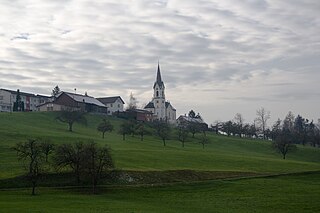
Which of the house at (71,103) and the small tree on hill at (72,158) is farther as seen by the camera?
the house at (71,103)

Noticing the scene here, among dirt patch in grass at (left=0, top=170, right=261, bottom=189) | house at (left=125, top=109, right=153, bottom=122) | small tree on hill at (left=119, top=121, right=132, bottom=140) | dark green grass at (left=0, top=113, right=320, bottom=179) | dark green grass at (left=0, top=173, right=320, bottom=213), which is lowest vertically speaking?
dark green grass at (left=0, top=173, right=320, bottom=213)

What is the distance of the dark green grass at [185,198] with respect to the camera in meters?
42.2

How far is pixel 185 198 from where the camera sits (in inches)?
2046

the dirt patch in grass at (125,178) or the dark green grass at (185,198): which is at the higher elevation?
the dirt patch in grass at (125,178)

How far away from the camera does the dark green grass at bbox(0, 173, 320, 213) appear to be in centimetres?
4221

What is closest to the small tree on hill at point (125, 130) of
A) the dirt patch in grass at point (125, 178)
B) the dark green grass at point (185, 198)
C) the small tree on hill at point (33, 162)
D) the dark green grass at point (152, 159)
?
the dark green grass at point (152, 159)

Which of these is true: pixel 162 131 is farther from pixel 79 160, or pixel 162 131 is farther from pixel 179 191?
pixel 179 191

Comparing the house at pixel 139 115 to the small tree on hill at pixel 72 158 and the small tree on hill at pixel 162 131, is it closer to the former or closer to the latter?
the small tree on hill at pixel 162 131

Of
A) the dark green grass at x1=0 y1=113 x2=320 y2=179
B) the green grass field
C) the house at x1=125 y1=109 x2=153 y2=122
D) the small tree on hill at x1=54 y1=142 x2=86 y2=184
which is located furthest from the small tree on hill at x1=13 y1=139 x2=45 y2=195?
the house at x1=125 y1=109 x2=153 y2=122

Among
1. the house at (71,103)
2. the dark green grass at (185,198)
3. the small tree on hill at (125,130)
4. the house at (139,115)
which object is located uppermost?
the house at (71,103)

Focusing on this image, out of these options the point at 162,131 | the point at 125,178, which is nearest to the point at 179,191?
the point at 125,178

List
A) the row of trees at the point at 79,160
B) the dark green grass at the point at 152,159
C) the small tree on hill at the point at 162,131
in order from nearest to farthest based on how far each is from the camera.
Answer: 1. the row of trees at the point at 79,160
2. the dark green grass at the point at 152,159
3. the small tree on hill at the point at 162,131

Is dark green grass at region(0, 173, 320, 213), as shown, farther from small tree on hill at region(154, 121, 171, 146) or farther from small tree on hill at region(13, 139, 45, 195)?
small tree on hill at region(154, 121, 171, 146)

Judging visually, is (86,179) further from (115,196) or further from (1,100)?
(1,100)
